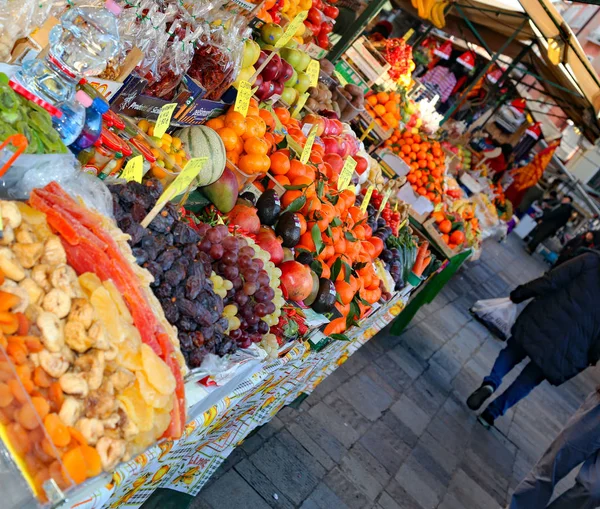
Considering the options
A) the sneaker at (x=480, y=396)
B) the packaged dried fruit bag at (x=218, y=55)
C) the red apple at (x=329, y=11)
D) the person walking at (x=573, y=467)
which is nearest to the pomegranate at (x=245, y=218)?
the packaged dried fruit bag at (x=218, y=55)

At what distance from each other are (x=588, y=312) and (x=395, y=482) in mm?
2431

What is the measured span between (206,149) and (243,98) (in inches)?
18.6

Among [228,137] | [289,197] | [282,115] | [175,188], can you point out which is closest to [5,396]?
[175,188]

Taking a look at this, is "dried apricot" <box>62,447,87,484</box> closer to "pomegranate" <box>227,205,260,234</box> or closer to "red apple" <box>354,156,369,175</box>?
"pomegranate" <box>227,205,260,234</box>

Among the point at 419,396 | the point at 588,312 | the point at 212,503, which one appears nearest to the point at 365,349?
the point at 419,396

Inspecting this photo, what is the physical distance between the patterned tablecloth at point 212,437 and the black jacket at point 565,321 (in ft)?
6.21

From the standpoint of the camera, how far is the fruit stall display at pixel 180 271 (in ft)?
4.10

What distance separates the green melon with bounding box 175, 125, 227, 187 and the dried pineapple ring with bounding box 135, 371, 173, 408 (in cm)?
141

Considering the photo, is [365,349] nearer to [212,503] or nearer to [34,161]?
[212,503]

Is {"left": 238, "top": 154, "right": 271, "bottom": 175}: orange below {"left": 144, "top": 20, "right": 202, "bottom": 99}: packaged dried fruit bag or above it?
below

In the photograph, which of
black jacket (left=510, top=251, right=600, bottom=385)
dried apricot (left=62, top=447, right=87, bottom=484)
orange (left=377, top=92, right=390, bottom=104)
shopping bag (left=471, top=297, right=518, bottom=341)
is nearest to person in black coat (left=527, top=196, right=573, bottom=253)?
shopping bag (left=471, top=297, right=518, bottom=341)

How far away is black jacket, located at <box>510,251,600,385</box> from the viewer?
5051 mm

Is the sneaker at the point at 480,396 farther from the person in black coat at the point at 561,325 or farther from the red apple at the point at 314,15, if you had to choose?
the red apple at the point at 314,15

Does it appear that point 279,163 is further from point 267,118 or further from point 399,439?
point 399,439
